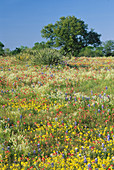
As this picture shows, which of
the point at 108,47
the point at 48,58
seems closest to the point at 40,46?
the point at 108,47

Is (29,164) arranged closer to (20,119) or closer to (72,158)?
(72,158)

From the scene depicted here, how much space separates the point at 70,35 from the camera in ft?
158

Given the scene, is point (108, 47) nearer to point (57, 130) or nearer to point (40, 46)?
Answer: point (40, 46)

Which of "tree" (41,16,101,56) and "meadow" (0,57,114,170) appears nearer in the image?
"meadow" (0,57,114,170)

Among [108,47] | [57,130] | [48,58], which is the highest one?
[108,47]

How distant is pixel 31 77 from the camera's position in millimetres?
10617

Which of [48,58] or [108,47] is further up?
[108,47]

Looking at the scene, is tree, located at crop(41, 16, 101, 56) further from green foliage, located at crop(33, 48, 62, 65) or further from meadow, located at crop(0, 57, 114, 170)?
meadow, located at crop(0, 57, 114, 170)

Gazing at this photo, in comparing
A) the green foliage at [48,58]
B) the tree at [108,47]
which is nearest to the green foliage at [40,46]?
the tree at [108,47]

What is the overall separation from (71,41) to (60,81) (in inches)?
1583

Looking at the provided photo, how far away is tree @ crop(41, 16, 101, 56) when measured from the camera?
47.8 m

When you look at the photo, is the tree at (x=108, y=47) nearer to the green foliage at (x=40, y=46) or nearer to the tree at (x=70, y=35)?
the tree at (x=70, y=35)

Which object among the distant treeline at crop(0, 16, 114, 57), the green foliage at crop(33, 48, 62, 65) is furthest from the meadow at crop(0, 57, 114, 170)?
the distant treeline at crop(0, 16, 114, 57)

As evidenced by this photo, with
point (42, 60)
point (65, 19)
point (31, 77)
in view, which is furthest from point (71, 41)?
point (31, 77)
